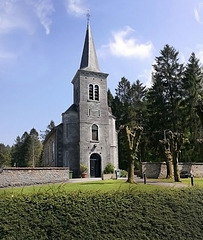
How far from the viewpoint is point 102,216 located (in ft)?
22.0

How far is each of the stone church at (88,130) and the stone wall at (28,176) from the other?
406 inches

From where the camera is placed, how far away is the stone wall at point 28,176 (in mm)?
20844

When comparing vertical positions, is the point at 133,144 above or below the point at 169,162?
above

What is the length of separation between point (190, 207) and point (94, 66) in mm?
32916

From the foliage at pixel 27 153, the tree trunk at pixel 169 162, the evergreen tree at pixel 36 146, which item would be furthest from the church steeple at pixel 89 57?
the foliage at pixel 27 153

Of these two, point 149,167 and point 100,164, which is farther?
point 100,164

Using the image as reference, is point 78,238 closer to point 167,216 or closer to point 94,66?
point 167,216

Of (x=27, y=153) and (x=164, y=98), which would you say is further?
(x=27, y=153)

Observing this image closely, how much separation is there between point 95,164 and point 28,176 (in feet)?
47.0

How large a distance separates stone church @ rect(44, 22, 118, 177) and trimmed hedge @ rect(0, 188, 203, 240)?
88.9ft

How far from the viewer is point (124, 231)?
22.2ft

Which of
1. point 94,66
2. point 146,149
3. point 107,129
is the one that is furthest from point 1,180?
point 146,149

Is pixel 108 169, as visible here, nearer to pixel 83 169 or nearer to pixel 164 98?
pixel 83 169

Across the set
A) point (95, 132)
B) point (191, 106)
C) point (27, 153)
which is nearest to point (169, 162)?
point (95, 132)
